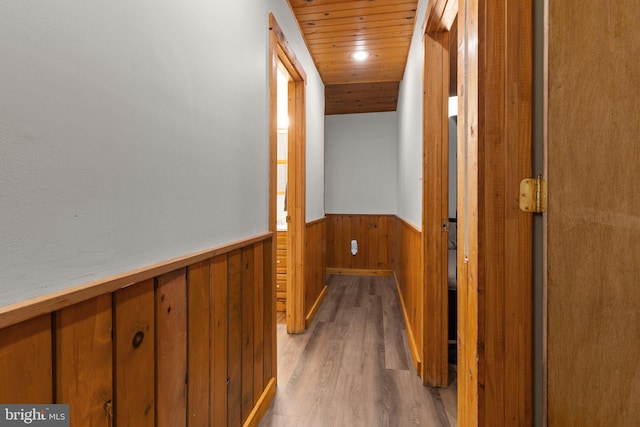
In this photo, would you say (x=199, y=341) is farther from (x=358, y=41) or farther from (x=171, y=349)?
(x=358, y=41)

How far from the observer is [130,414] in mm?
789

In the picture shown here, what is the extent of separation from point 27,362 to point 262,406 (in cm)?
129

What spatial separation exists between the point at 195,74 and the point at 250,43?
58cm

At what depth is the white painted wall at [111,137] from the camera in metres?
0.56

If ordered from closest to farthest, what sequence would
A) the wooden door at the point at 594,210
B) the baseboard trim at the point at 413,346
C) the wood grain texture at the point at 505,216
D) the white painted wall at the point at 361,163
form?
the wooden door at the point at 594,210 < the wood grain texture at the point at 505,216 < the baseboard trim at the point at 413,346 < the white painted wall at the point at 361,163

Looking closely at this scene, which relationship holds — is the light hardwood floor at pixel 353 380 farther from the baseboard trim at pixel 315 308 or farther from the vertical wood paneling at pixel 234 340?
the vertical wood paneling at pixel 234 340

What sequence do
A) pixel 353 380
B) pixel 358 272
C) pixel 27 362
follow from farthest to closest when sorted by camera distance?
1. pixel 358 272
2. pixel 353 380
3. pixel 27 362

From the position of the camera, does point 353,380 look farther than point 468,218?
Yes

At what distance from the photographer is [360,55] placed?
307 cm

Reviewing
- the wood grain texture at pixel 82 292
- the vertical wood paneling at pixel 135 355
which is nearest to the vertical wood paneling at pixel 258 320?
the wood grain texture at pixel 82 292

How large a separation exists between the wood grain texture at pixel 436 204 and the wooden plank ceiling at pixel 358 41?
24.2 inches

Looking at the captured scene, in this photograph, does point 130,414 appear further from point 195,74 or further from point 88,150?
point 195,74

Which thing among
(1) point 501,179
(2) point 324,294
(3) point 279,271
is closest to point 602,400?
(1) point 501,179

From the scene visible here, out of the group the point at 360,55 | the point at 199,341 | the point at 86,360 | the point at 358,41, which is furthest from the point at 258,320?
the point at 360,55
